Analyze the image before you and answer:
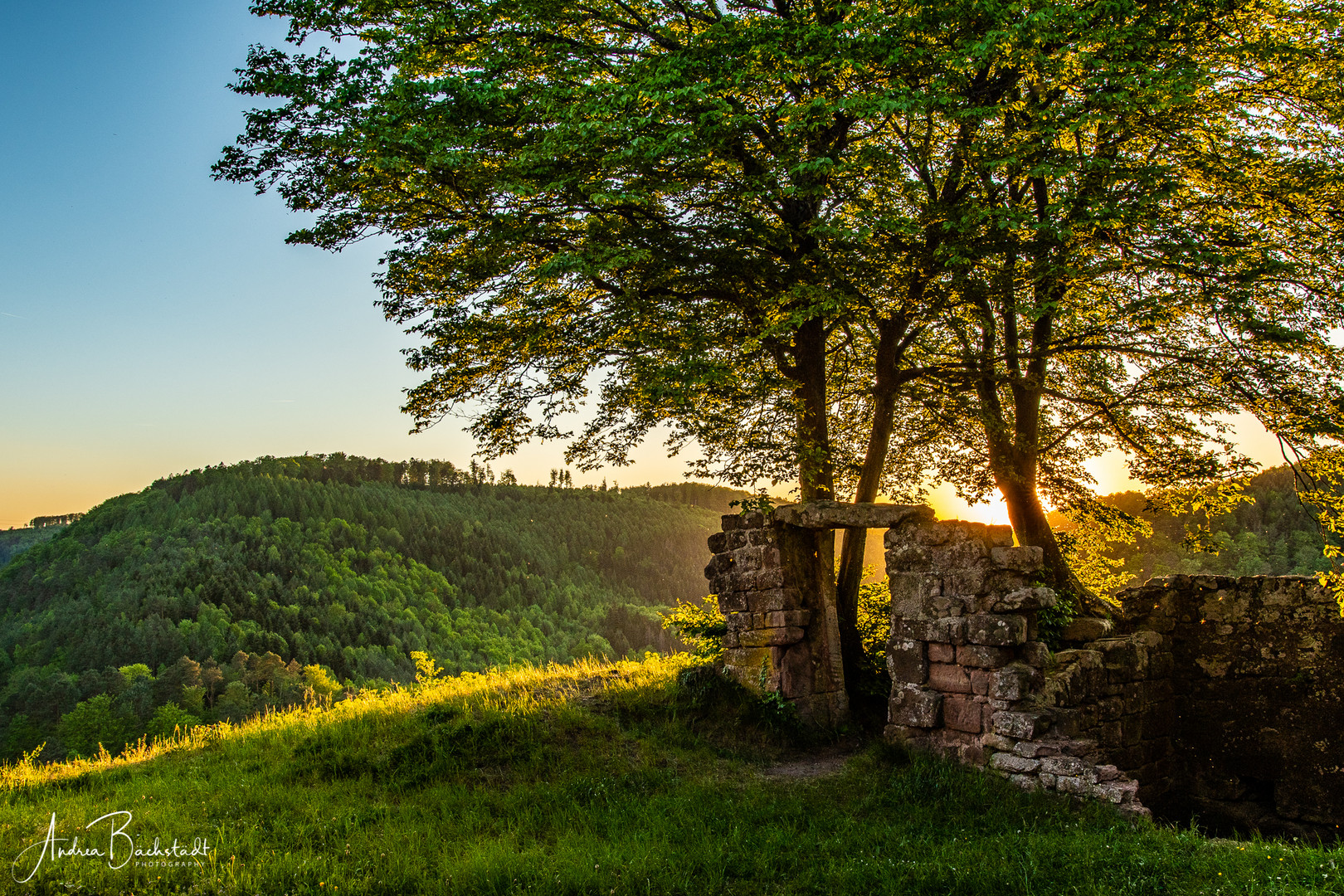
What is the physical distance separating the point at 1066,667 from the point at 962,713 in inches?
49.8

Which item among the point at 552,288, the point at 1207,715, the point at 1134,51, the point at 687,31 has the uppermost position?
the point at 687,31

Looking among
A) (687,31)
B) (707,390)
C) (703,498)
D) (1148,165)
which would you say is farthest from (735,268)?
(703,498)

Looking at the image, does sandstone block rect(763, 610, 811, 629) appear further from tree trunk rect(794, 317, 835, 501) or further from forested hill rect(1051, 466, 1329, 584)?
forested hill rect(1051, 466, 1329, 584)

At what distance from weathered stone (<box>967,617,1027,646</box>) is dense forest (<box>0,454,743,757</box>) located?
68.8ft

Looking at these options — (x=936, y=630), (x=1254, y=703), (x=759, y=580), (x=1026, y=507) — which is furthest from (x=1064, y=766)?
(x=1026, y=507)

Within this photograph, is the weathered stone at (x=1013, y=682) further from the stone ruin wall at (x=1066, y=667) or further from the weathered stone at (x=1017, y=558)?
the weathered stone at (x=1017, y=558)

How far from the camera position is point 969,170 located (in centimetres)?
1148


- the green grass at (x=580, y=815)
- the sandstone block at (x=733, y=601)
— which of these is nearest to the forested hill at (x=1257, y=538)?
the sandstone block at (x=733, y=601)

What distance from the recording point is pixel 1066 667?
8.88 metres

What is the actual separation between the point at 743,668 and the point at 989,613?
11.6ft

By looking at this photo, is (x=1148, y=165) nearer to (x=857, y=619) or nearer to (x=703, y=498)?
(x=857, y=619)

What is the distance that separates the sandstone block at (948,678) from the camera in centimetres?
902

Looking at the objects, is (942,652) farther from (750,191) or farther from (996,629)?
(750,191)

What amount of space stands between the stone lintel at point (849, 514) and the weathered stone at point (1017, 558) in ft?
3.00
